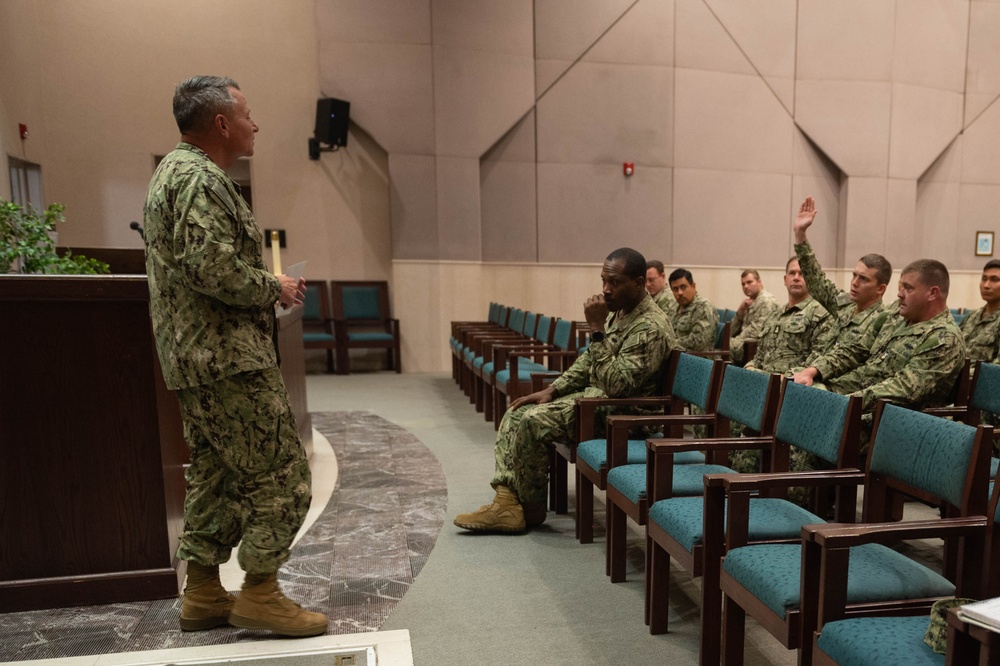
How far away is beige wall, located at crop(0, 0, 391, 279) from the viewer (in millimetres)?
7063

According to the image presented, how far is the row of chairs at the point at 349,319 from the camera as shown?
7676 millimetres

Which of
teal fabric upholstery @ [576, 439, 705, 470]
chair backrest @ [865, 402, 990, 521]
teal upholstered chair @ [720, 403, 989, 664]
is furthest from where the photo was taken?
teal fabric upholstery @ [576, 439, 705, 470]

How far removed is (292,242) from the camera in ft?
25.9

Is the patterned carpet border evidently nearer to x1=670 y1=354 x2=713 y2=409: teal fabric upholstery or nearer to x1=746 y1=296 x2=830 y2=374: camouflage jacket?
x1=670 y1=354 x2=713 y2=409: teal fabric upholstery

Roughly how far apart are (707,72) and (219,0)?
5980 millimetres

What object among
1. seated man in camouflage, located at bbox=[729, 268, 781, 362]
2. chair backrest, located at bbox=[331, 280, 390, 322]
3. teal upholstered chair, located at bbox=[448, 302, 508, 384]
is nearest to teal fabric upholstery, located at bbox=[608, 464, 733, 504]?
seated man in camouflage, located at bbox=[729, 268, 781, 362]

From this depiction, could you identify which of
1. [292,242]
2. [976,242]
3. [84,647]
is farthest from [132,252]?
[976,242]

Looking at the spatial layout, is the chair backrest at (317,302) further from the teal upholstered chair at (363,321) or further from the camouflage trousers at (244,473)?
the camouflage trousers at (244,473)

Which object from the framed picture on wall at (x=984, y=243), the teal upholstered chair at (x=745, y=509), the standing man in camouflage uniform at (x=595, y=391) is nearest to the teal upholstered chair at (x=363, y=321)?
the standing man in camouflage uniform at (x=595, y=391)

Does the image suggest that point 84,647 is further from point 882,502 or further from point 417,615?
point 882,502

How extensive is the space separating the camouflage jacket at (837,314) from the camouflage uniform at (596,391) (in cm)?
114

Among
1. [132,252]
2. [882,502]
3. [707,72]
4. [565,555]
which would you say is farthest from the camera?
[707,72]

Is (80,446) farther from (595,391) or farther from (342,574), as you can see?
(595,391)

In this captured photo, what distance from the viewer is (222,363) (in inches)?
72.8
